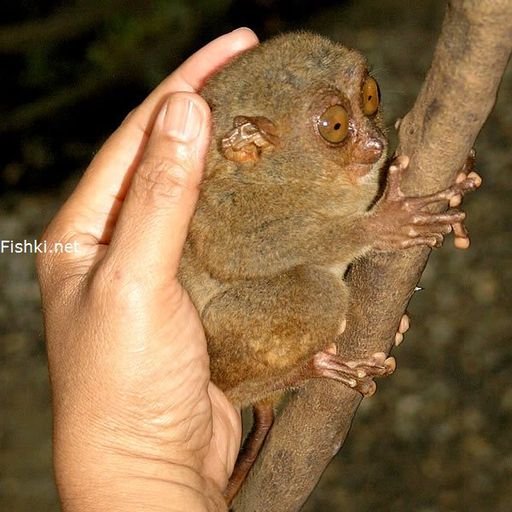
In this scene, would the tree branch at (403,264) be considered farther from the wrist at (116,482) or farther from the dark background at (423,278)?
the dark background at (423,278)

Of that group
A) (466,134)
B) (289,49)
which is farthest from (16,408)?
(466,134)

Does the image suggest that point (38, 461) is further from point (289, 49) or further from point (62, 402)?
point (289, 49)

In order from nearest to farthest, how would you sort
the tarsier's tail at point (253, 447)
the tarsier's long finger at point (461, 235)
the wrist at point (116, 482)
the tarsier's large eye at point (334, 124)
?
the tarsier's long finger at point (461, 235) → the wrist at point (116, 482) → the tarsier's large eye at point (334, 124) → the tarsier's tail at point (253, 447)

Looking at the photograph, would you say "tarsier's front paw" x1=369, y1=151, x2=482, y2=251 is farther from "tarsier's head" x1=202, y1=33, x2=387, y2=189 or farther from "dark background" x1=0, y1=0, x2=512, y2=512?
"dark background" x1=0, y1=0, x2=512, y2=512

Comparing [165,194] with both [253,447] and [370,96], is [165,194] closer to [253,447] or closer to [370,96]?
[370,96]

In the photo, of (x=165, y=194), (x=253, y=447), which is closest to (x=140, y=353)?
(x=165, y=194)

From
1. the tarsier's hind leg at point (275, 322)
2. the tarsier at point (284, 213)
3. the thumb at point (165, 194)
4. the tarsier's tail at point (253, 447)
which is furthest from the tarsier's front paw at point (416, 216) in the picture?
the tarsier's tail at point (253, 447)
